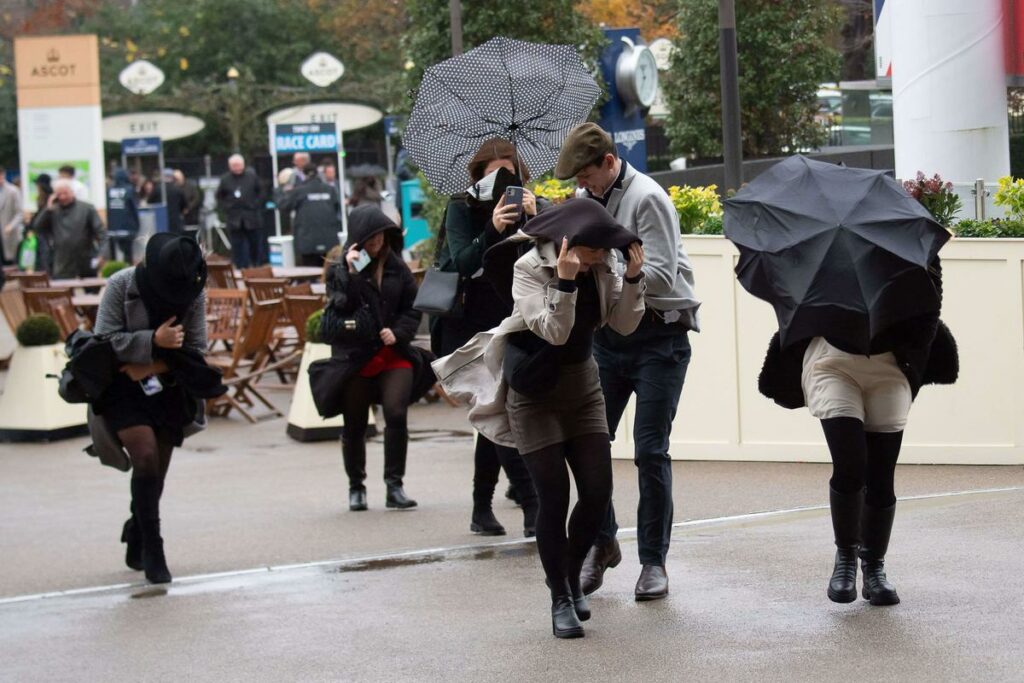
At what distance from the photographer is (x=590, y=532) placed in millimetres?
6207

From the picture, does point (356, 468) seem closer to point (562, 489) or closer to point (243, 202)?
point (562, 489)

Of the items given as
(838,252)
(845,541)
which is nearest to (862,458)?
(845,541)

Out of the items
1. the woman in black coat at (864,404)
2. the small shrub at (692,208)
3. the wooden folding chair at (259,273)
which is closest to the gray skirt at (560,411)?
the woman in black coat at (864,404)

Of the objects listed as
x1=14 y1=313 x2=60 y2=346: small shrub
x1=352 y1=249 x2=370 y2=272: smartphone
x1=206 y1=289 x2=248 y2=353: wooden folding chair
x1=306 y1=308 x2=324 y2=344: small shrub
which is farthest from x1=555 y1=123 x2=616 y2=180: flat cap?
x1=206 y1=289 x2=248 y2=353: wooden folding chair

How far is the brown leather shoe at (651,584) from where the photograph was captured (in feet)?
21.8

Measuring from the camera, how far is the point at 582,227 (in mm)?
5781

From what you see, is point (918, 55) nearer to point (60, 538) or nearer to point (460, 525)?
point (460, 525)

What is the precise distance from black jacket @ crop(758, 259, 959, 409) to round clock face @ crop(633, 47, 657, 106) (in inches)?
462

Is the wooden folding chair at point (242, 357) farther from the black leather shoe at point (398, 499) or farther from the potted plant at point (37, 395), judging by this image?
the black leather shoe at point (398, 499)

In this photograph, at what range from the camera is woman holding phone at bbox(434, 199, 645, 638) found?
5812mm

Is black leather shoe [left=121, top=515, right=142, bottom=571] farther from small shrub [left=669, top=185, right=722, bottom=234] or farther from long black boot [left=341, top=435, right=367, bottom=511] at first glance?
small shrub [left=669, top=185, right=722, bottom=234]

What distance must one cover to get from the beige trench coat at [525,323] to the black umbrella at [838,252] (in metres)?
0.47

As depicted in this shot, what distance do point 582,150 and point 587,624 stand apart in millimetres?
1809

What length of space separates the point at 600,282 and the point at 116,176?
95.2 feet
